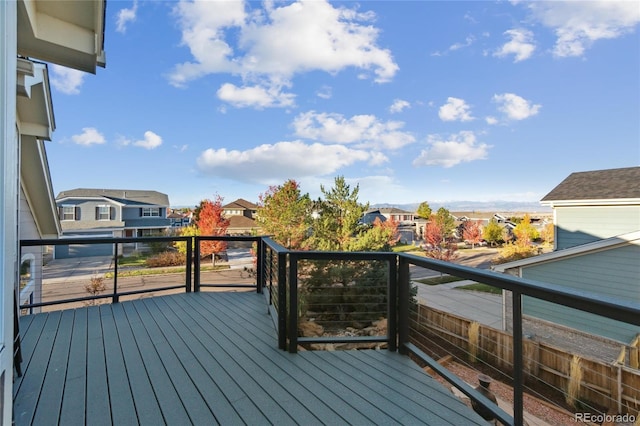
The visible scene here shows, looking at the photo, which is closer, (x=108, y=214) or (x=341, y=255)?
(x=341, y=255)

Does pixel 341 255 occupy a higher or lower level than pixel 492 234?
higher

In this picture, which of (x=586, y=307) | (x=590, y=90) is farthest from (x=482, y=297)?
(x=586, y=307)

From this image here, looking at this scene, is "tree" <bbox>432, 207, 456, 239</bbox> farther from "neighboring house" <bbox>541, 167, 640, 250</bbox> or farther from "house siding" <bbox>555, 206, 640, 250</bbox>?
"house siding" <bbox>555, 206, 640, 250</bbox>

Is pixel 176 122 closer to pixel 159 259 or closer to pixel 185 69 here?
pixel 185 69

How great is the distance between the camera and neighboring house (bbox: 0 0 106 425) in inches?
41.3

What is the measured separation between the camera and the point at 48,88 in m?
3.55

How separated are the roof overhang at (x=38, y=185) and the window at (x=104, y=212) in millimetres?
19168

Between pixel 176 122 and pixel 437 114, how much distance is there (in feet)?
62.2

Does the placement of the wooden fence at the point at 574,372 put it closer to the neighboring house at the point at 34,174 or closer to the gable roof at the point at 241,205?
the neighboring house at the point at 34,174

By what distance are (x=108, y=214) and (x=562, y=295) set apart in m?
27.7

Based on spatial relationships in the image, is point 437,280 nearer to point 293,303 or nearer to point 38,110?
point 293,303

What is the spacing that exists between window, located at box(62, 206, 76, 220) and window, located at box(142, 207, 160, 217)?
4.75 m

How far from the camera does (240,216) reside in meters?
35.8

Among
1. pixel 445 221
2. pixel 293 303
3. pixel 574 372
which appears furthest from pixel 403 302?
pixel 445 221
